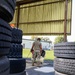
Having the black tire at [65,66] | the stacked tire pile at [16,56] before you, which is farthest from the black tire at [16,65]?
the black tire at [65,66]

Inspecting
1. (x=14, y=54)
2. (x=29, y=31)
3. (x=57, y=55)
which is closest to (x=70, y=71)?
(x=57, y=55)

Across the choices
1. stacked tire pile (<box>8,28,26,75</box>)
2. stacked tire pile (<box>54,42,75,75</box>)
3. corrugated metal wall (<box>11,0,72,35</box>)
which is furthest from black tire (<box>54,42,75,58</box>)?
corrugated metal wall (<box>11,0,72,35</box>)

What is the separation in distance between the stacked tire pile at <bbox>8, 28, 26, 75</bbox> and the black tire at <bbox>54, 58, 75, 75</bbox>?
921mm

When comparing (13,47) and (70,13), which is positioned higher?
(70,13)

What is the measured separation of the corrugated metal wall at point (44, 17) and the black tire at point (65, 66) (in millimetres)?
7414

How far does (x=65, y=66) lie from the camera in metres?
3.21

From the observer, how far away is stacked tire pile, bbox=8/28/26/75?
232cm

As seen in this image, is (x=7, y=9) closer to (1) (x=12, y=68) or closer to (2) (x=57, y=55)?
(1) (x=12, y=68)

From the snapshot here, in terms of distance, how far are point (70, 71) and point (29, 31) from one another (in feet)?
33.2

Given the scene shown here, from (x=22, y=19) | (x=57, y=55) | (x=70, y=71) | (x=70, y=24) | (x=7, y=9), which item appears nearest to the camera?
(x=7, y=9)

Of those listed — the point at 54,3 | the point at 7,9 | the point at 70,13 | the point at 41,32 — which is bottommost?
the point at 7,9

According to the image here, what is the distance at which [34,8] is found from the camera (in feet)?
42.9

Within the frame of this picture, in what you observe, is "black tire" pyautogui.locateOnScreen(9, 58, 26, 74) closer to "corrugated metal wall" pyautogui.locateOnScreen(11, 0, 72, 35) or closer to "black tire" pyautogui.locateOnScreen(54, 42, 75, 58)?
"black tire" pyautogui.locateOnScreen(54, 42, 75, 58)

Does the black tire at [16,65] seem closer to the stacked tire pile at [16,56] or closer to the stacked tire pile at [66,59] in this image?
the stacked tire pile at [16,56]
